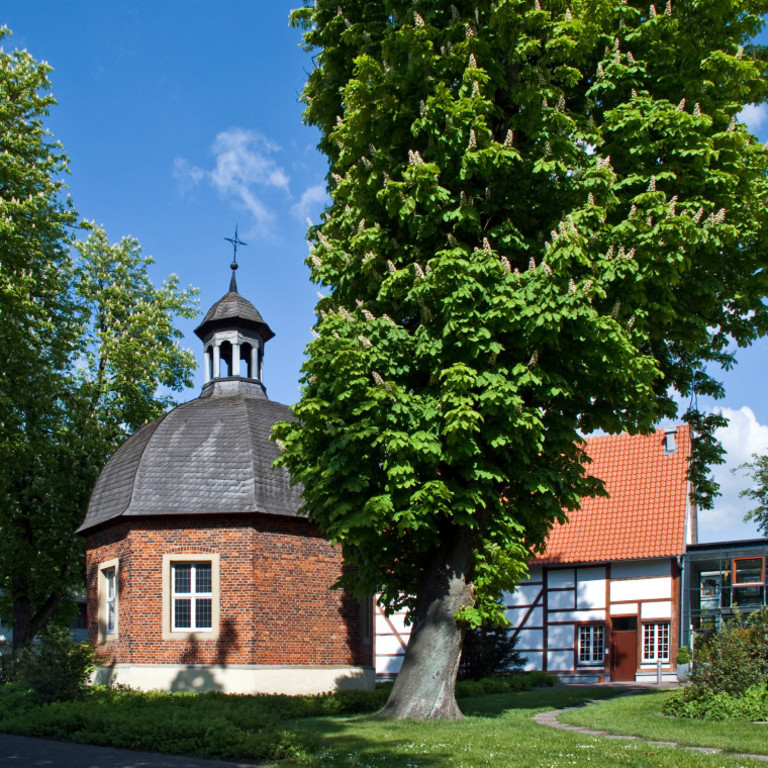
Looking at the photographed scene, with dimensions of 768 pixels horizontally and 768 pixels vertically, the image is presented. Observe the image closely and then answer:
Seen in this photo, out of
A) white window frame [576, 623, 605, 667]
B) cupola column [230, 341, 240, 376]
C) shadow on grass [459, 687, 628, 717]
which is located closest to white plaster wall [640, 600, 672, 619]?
white window frame [576, 623, 605, 667]

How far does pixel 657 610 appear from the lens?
27094 mm

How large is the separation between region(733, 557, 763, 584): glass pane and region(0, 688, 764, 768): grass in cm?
1274

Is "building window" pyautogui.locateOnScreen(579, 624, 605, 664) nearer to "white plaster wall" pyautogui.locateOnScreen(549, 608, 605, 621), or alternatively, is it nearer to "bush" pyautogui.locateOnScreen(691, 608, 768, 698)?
"white plaster wall" pyautogui.locateOnScreen(549, 608, 605, 621)

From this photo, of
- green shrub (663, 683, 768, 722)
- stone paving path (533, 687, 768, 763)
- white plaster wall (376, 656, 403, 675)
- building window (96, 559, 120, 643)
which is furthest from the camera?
white plaster wall (376, 656, 403, 675)

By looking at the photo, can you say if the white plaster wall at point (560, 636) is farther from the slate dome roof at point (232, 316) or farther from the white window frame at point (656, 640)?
the slate dome roof at point (232, 316)

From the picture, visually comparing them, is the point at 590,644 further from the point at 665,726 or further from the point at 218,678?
the point at 665,726

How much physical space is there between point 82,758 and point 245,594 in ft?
30.4

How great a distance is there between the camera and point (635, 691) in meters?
21.7

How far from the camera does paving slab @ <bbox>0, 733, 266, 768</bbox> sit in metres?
10.3

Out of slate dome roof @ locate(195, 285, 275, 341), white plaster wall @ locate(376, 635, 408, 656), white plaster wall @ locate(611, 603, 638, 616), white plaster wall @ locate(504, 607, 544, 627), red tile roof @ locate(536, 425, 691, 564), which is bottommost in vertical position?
white plaster wall @ locate(376, 635, 408, 656)

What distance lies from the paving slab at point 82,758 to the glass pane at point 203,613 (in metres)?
7.82

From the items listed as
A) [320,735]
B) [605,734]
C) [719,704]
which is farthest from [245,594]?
[719,704]

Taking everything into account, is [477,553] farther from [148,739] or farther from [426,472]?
[148,739]

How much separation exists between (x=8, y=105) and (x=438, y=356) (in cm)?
1544
